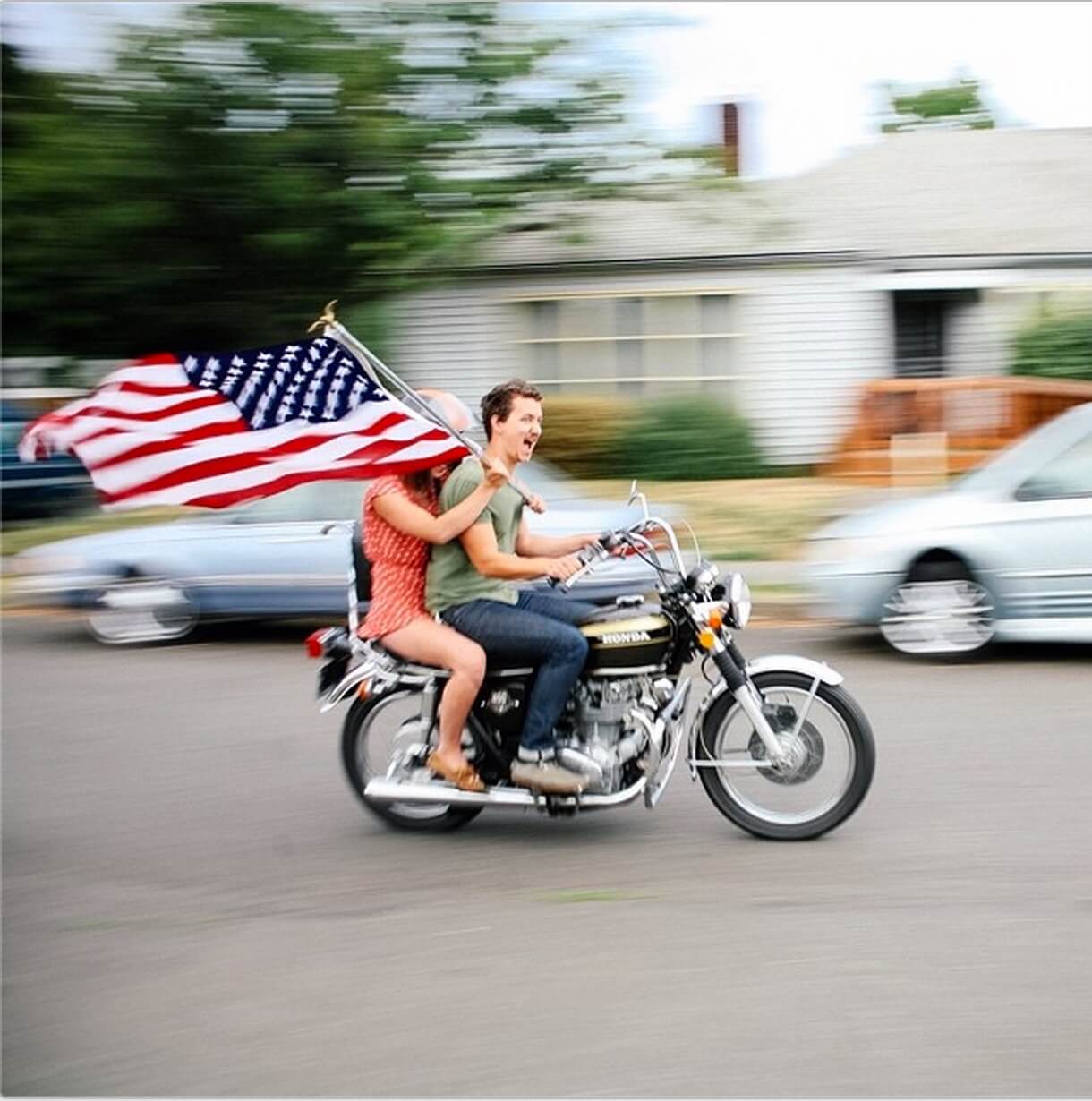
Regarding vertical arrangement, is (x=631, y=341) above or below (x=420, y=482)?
above

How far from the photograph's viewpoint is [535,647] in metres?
6.45

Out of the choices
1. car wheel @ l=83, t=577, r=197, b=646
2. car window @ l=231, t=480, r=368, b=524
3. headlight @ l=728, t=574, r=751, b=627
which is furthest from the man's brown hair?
car wheel @ l=83, t=577, r=197, b=646

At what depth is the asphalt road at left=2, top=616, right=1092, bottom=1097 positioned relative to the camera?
14.9 feet

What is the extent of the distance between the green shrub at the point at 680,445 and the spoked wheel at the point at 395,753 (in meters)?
15.6

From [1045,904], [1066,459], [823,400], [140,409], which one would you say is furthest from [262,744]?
[823,400]

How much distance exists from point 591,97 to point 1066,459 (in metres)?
10.6

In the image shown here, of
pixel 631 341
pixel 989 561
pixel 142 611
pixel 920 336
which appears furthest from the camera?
pixel 920 336

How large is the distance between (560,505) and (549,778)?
527cm

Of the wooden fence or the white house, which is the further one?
the white house

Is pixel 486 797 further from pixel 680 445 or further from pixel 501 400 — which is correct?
pixel 680 445

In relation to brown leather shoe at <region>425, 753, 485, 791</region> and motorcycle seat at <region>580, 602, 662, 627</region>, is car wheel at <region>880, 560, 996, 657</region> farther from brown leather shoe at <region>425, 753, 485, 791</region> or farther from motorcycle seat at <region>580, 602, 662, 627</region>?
brown leather shoe at <region>425, 753, 485, 791</region>

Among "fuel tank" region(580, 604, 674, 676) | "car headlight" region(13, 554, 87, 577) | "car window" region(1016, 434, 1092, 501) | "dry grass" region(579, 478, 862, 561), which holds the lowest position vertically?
"dry grass" region(579, 478, 862, 561)

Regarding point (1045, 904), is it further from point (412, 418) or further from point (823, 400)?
point (823, 400)

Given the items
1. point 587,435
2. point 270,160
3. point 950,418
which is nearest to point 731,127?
point 587,435
